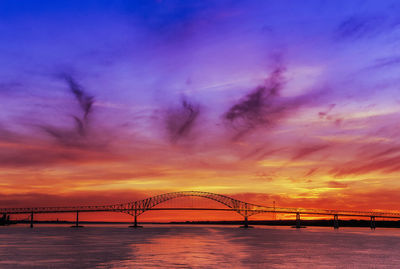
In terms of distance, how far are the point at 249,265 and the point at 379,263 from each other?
11.9 metres

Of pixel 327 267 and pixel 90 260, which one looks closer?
pixel 327 267

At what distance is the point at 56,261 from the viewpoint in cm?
3422

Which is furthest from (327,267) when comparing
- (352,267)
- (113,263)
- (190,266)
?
(113,263)

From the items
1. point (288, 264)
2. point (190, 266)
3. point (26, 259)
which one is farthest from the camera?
point (26, 259)

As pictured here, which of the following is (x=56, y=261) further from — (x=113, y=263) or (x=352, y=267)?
(x=352, y=267)

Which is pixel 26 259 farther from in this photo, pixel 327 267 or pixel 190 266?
pixel 327 267

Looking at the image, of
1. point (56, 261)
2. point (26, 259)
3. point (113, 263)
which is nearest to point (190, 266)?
point (113, 263)

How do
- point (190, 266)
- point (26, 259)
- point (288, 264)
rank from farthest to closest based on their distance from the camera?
point (26, 259), point (288, 264), point (190, 266)

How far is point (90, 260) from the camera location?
3503cm

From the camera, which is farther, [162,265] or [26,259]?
[26,259]

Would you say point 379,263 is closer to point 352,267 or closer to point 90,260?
point 352,267

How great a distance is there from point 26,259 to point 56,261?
11.1 feet

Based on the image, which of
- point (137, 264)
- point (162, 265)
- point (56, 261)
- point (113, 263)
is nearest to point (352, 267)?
point (162, 265)

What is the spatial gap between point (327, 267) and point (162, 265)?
41.3 ft
